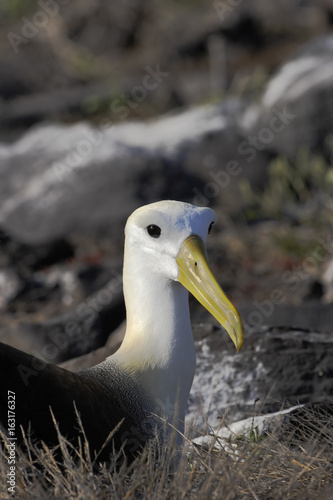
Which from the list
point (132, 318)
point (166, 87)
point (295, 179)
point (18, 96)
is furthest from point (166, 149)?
point (132, 318)

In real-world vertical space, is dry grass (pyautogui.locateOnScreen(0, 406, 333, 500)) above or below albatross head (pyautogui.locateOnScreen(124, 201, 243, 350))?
below

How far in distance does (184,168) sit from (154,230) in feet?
18.1

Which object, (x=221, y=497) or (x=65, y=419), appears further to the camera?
(x=65, y=419)

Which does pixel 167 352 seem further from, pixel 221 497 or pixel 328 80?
pixel 328 80

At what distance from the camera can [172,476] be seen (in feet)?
8.27

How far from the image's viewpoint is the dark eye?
2.79m

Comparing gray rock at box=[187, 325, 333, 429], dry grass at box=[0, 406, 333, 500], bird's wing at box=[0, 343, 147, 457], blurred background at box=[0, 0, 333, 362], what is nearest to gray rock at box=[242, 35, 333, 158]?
blurred background at box=[0, 0, 333, 362]

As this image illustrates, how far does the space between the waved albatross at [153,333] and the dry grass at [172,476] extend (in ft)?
0.73

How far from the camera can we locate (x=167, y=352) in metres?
2.77

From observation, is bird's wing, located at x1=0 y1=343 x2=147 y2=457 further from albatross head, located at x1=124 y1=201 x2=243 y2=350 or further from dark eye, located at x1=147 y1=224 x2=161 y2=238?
dark eye, located at x1=147 y1=224 x2=161 y2=238

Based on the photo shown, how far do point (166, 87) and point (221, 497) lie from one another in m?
9.71

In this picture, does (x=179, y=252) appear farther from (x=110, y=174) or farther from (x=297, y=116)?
(x=297, y=116)

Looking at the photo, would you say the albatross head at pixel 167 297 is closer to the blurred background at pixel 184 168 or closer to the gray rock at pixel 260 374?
the blurred background at pixel 184 168

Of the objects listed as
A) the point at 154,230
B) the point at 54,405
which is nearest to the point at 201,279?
the point at 154,230
